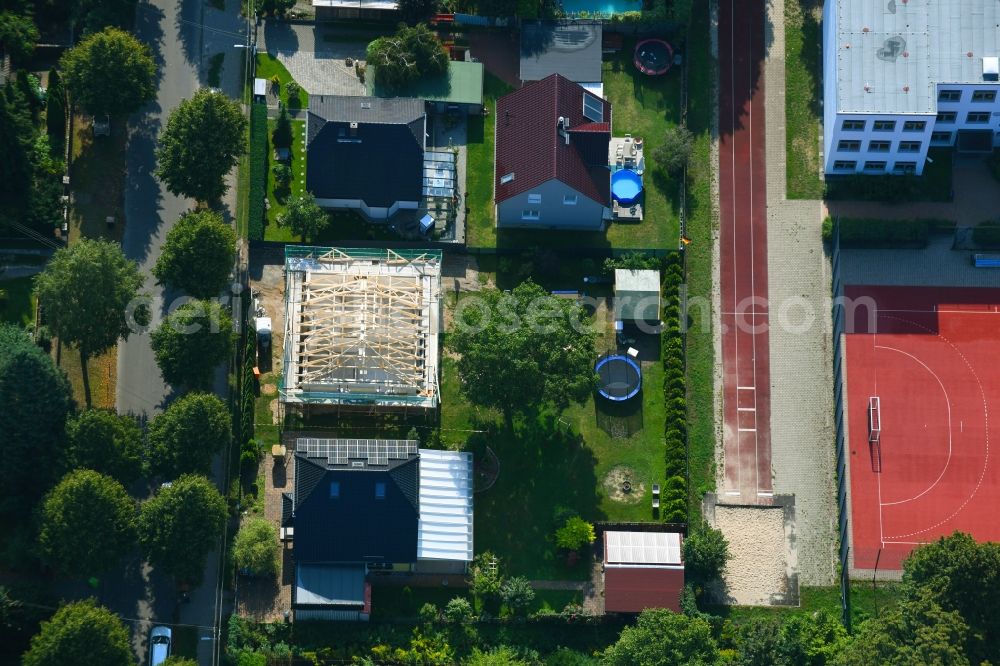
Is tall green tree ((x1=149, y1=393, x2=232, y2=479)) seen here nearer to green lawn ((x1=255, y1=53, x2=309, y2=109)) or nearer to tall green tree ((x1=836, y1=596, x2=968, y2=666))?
green lawn ((x1=255, y1=53, x2=309, y2=109))

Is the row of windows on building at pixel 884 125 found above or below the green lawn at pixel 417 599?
above

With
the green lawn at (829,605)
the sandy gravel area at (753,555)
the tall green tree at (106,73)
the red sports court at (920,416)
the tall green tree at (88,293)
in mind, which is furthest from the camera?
the tall green tree at (106,73)

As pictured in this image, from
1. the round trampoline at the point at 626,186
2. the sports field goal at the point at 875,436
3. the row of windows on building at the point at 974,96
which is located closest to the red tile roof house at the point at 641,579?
the sports field goal at the point at 875,436

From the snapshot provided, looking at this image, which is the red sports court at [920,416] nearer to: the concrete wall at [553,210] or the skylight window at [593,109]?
the concrete wall at [553,210]

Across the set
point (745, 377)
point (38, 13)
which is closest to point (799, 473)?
point (745, 377)

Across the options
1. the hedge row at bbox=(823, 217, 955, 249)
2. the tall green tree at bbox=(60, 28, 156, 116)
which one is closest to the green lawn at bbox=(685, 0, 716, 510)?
the hedge row at bbox=(823, 217, 955, 249)

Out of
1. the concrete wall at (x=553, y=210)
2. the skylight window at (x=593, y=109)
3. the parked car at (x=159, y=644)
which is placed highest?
the skylight window at (x=593, y=109)

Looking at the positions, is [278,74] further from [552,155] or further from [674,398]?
[674,398]
